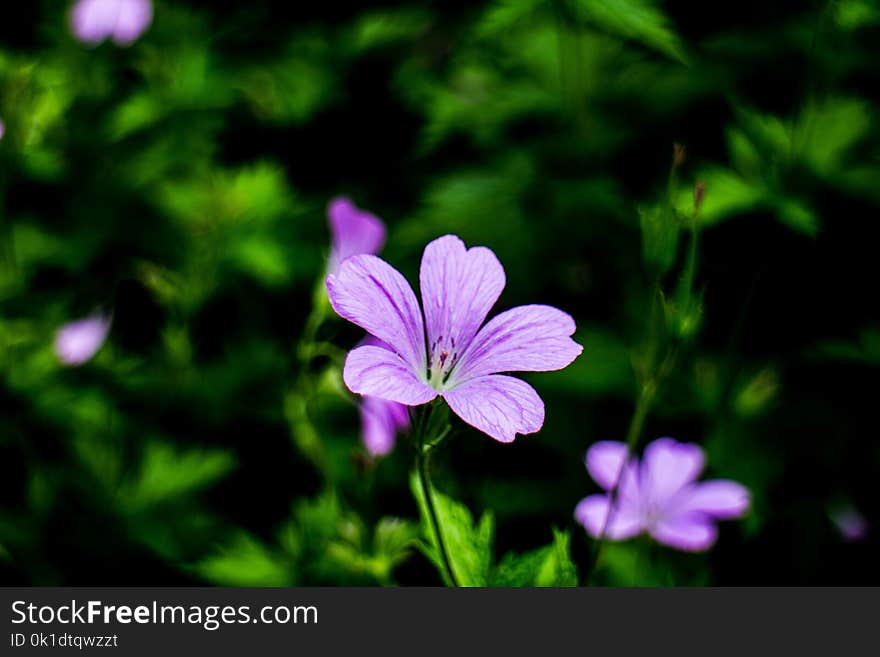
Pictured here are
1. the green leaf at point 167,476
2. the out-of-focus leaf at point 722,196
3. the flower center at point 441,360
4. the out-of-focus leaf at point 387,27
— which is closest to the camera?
the flower center at point 441,360

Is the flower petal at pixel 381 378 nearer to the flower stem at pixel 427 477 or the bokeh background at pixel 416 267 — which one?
the flower stem at pixel 427 477

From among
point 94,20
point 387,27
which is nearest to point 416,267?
point 387,27

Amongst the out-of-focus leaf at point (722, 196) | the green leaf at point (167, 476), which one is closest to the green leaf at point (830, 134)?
the out-of-focus leaf at point (722, 196)

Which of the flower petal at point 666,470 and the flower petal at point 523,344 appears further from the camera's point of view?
the flower petal at point 666,470

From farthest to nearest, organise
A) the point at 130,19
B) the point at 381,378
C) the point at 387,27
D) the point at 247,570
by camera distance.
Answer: the point at 387,27 → the point at 130,19 → the point at 247,570 → the point at 381,378

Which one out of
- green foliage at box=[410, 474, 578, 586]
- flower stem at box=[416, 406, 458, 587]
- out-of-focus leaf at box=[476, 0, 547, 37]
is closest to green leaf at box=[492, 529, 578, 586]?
green foliage at box=[410, 474, 578, 586]

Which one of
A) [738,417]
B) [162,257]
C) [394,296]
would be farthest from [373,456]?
[162,257]

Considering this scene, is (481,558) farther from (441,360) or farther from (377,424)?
(377,424)
